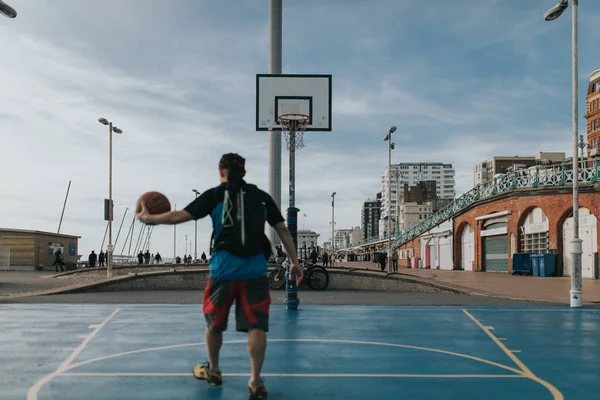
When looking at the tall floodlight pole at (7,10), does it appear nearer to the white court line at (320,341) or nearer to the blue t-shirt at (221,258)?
the white court line at (320,341)

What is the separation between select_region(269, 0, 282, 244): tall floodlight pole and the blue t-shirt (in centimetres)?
3111

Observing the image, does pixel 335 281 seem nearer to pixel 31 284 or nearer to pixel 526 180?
pixel 31 284

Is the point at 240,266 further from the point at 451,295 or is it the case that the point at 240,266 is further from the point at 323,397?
the point at 451,295

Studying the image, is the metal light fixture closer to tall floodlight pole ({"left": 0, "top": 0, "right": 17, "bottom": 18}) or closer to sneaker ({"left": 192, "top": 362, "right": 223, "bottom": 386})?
sneaker ({"left": 192, "top": 362, "right": 223, "bottom": 386})

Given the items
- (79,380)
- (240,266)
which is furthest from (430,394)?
(79,380)

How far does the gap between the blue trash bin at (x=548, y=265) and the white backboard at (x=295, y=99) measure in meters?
20.8

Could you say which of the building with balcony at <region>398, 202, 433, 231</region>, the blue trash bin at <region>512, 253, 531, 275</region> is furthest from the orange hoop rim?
the building with balcony at <region>398, 202, 433, 231</region>

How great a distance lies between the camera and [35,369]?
6.88 m

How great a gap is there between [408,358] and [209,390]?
2.84m

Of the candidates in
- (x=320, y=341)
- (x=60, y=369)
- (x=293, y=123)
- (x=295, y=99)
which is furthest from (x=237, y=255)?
(x=295, y=99)

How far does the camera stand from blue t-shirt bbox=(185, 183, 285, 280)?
539cm

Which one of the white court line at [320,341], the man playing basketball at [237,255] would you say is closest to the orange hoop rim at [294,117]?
the white court line at [320,341]

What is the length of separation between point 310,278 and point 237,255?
16248 mm

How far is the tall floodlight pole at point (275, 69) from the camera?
1483 inches
